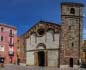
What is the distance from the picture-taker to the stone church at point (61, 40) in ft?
170

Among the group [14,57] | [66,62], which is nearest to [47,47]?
[66,62]

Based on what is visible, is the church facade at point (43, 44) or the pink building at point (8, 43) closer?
the church facade at point (43, 44)

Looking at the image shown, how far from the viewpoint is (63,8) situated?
52.9m

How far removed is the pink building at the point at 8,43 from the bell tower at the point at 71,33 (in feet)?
98.7

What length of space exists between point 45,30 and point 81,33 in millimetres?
6487

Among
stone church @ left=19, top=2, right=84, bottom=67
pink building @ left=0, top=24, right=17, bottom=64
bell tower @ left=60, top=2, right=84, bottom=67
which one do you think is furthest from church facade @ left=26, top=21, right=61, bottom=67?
pink building @ left=0, top=24, right=17, bottom=64

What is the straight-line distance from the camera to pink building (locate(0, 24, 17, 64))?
79.9 m

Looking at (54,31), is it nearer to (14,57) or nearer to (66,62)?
(66,62)

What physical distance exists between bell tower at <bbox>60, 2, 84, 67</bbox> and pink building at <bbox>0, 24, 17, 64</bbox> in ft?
98.7

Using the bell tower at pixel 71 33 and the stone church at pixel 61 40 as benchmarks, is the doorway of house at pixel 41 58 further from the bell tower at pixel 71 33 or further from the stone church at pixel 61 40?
the bell tower at pixel 71 33

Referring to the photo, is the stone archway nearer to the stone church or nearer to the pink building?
the stone church

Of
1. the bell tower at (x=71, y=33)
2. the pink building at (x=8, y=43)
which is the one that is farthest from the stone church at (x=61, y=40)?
the pink building at (x=8, y=43)

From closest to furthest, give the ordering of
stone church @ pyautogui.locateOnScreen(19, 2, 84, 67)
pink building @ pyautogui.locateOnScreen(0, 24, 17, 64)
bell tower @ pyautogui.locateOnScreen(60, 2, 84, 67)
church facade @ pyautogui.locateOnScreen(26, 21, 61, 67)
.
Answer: bell tower @ pyautogui.locateOnScreen(60, 2, 84, 67)
stone church @ pyautogui.locateOnScreen(19, 2, 84, 67)
church facade @ pyautogui.locateOnScreen(26, 21, 61, 67)
pink building @ pyautogui.locateOnScreen(0, 24, 17, 64)

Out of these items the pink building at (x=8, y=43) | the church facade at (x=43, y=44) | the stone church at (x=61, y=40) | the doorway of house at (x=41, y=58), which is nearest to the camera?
the stone church at (x=61, y=40)
